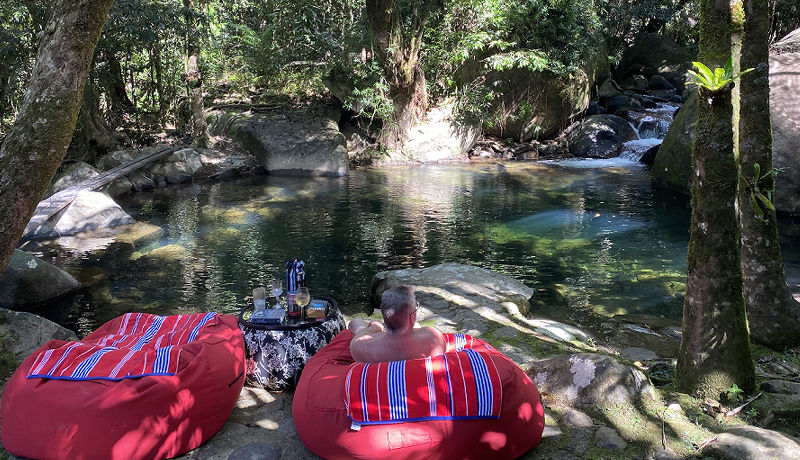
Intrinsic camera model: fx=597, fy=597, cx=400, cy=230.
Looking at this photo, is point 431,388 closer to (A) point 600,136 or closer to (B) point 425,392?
(B) point 425,392

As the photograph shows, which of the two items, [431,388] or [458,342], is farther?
[458,342]

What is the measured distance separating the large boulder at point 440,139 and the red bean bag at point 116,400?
45.9ft

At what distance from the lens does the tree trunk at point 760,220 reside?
4043mm

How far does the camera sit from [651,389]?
3.26 meters

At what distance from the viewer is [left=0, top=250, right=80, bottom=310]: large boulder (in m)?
6.32

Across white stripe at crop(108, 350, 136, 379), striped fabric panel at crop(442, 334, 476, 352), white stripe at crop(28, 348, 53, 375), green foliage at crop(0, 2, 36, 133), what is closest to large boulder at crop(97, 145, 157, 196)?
green foliage at crop(0, 2, 36, 133)

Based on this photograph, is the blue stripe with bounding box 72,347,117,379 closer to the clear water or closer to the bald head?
the bald head

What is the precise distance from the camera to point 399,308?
9.63 feet

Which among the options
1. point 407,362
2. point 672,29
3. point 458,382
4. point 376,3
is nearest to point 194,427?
point 407,362

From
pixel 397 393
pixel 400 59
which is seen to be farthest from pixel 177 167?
pixel 397 393

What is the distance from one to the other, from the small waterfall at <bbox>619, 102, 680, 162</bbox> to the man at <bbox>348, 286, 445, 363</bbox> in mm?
13638

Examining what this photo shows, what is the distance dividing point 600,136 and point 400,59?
19.2ft

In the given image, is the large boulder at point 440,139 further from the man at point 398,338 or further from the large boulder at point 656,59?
the man at point 398,338

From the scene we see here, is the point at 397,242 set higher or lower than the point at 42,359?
lower
